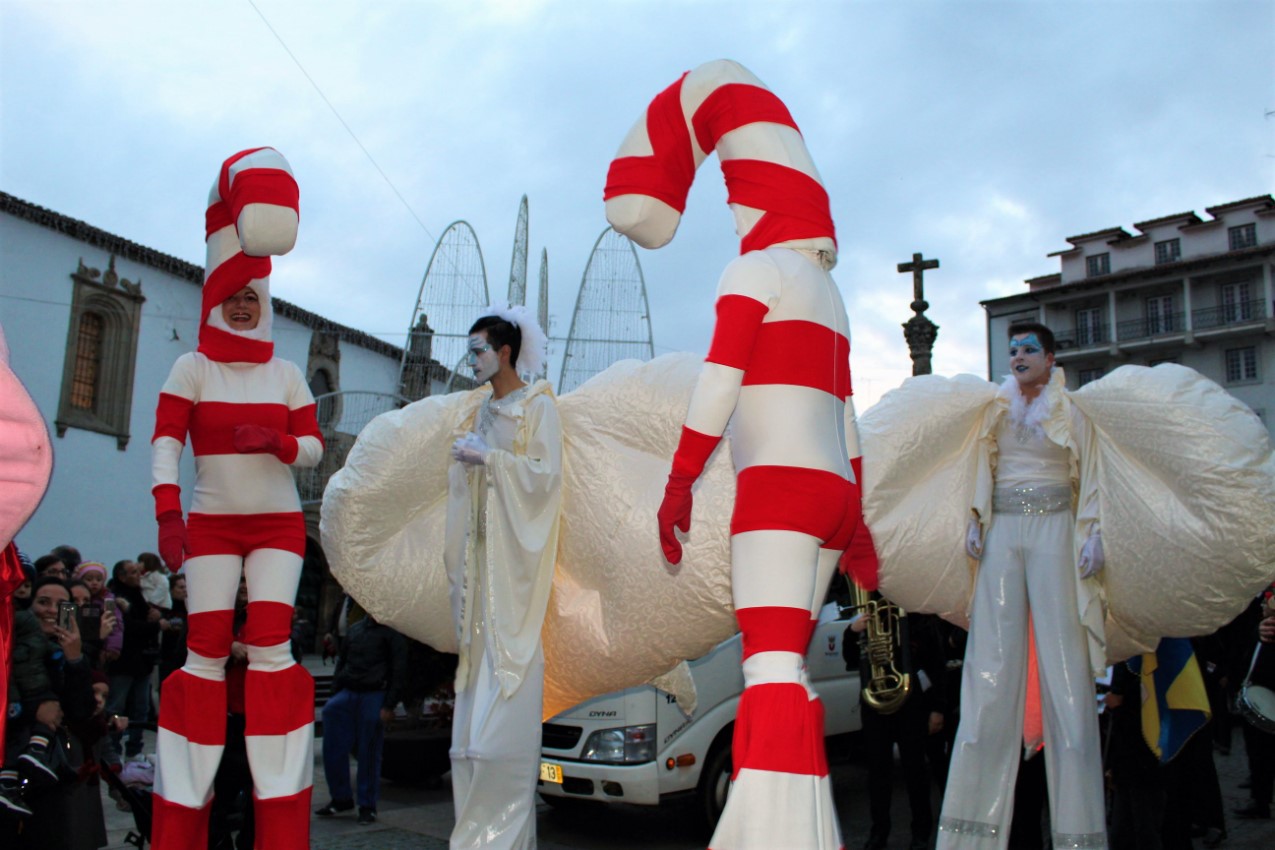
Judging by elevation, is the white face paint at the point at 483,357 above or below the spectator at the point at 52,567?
above

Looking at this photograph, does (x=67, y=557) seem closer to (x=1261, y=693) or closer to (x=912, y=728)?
(x=912, y=728)

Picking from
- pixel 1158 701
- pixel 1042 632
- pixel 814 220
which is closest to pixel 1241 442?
pixel 1042 632

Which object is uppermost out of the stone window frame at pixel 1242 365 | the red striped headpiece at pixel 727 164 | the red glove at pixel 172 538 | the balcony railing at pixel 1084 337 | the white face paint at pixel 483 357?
the balcony railing at pixel 1084 337

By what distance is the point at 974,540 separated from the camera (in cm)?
403

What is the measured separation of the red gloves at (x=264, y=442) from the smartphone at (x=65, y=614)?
1.44 m

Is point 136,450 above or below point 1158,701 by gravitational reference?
above

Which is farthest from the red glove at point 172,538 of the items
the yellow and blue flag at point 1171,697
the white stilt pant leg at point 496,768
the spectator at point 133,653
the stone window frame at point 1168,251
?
the stone window frame at point 1168,251

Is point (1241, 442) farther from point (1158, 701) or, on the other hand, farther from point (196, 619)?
point (196, 619)

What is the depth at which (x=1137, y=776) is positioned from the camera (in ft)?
15.0

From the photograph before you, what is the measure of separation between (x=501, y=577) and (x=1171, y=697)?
3.12 m

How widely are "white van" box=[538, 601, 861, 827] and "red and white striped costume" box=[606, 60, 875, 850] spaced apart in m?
2.82

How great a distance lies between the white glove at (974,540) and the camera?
403cm

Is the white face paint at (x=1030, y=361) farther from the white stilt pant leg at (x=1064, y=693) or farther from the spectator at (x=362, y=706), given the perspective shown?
the spectator at (x=362, y=706)

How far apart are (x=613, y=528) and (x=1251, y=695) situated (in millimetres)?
3338
